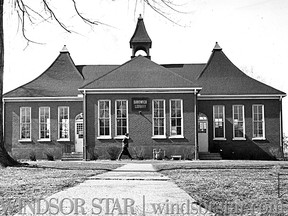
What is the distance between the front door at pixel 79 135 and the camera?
33469 mm

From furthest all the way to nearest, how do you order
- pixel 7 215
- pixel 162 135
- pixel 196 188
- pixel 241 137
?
pixel 241 137 → pixel 162 135 → pixel 196 188 → pixel 7 215

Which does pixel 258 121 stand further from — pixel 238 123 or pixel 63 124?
pixel 63 124

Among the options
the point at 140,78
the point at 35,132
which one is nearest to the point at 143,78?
the point at 140,78

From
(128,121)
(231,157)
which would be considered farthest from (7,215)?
(231,157)

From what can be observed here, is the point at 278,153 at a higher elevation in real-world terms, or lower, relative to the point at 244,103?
lower

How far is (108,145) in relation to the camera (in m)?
30.9

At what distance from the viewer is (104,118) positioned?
3098 centimetres

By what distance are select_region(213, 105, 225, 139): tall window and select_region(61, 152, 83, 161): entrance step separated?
336 inches

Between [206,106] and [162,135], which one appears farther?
[206,106]

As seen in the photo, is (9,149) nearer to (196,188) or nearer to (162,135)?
(162,135)

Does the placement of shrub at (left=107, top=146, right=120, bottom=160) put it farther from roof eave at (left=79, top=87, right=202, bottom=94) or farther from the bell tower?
the bell tower

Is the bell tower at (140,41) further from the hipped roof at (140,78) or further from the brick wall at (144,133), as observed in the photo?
the brick wall at (144,133)

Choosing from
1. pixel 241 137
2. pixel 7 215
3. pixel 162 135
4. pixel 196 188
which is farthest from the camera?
pixel 241 137

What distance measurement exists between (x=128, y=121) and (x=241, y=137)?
24.3 ft
